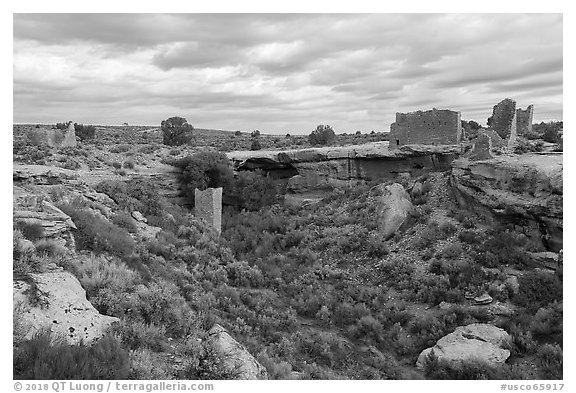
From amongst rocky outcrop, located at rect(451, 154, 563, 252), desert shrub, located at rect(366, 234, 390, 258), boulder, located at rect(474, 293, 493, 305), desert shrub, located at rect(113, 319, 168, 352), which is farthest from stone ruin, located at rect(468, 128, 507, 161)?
desert shrub, located at rect(113, 319, 168, 352)

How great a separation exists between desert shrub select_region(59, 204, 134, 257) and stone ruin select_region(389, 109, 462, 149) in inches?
621

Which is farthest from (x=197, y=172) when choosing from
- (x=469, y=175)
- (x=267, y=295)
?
(x=469, y=175)

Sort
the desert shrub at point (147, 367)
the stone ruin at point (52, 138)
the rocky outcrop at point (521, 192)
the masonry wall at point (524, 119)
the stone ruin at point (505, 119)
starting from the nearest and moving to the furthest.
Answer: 1. the desert shrub at point (147, 367)
2. the rocky outcrop at point (521, 192)
3. the stone ruin at point (505, 119)
4. the stone ruin at point (52, 138)
5. the masonry wall at point (524, 119)

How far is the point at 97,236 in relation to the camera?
963cm

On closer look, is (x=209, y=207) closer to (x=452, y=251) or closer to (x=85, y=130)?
(x=452, y=251)

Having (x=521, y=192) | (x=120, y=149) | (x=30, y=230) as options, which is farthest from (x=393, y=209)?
(x=120, y=149)

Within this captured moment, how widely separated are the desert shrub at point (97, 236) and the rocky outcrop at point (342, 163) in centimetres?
1503

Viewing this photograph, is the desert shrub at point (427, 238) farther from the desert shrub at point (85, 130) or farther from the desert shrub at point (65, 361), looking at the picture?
the desert shrub at point (85, 130)

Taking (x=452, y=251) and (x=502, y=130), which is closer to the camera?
(x=452, y=251)

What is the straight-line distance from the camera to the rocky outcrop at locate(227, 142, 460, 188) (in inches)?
868

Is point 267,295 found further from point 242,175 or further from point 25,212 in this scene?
point 242,175

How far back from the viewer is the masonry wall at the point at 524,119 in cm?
2355

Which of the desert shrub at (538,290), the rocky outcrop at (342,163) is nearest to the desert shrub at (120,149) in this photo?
the rocky outcrop at (342,163)

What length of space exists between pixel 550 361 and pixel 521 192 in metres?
6.79
